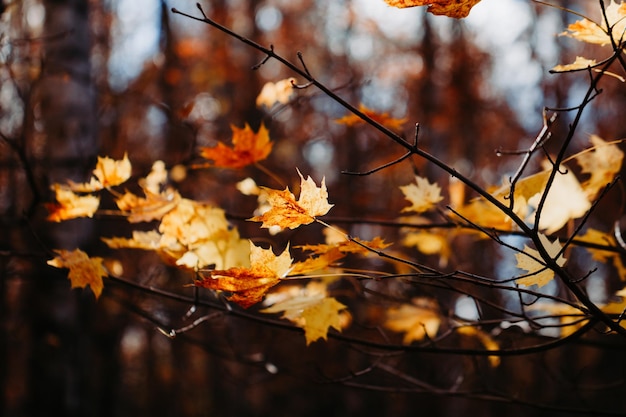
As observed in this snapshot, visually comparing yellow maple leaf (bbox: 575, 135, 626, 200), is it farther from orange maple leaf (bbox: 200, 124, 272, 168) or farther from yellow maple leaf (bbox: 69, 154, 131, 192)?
yellow maple leaf (bbox: 69, 154, 131, 192)

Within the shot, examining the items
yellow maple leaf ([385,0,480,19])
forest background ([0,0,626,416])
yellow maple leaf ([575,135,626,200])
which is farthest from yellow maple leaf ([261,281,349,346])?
yellow maple leaf ([575,135,626,200])

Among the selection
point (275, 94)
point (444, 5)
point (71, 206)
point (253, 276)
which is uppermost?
point (275, 94)

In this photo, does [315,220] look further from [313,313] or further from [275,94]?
[275,94]

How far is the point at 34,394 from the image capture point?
2930 mm

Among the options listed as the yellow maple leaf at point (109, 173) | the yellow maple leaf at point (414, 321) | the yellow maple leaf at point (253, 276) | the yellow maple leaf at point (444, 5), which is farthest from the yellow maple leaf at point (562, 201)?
the yellow maple leaf at point (109, 173)

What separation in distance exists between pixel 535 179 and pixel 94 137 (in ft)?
7.97

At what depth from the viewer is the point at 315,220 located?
0.94 meters

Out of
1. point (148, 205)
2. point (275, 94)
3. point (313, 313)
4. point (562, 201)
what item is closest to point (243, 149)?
point (148, 205)

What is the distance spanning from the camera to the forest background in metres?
1.22

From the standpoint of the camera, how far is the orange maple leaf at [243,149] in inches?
58.1

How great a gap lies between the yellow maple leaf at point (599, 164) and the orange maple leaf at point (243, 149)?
909mm

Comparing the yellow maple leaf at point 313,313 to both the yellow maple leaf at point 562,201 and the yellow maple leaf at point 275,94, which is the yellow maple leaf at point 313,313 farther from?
the yellow maple leaf at point 275,94

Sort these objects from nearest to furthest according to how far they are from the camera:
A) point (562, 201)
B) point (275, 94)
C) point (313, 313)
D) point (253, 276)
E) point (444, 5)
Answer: point (444, 5) < point (253, 276) < point (313, 313) < point (562, 201) < point (275, 94)

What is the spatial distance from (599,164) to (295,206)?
0.99 m
